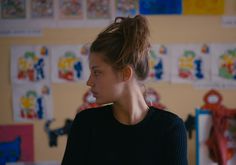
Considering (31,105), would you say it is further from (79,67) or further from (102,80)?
(102,80)

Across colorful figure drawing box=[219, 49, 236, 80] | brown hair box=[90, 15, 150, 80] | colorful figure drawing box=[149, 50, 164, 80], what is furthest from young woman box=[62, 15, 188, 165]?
colorful figure drawing box=[219, 49, 236, 80]

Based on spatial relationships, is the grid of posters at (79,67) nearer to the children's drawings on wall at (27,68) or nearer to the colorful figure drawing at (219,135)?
the children's drawings on wall at (27,68)

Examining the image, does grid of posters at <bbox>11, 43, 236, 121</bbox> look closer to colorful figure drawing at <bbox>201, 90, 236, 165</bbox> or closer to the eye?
colorful figure drawing at <bbox>201, 90, 236, 165</bbox>

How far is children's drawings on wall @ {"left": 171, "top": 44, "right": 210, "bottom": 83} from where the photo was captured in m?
1.70

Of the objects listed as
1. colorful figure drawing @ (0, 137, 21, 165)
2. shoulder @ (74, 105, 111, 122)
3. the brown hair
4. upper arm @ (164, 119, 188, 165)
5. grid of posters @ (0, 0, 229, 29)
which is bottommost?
colorful figure drawing @ (0, 137, 21, 165)

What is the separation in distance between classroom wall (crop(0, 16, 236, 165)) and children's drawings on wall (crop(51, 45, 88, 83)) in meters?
0.03

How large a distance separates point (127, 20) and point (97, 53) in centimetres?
14

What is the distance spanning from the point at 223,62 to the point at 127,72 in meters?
0.87

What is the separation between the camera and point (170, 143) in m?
1.03

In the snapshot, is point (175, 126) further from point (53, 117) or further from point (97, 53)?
point (53, 117)

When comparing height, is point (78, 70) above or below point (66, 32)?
below

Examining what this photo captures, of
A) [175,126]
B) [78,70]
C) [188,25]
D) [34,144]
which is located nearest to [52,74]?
[78,70]

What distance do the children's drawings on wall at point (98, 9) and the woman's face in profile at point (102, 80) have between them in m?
0.74

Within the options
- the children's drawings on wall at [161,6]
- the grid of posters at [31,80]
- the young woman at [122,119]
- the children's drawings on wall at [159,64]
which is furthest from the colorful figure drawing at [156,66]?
the young woman at [122,119]
